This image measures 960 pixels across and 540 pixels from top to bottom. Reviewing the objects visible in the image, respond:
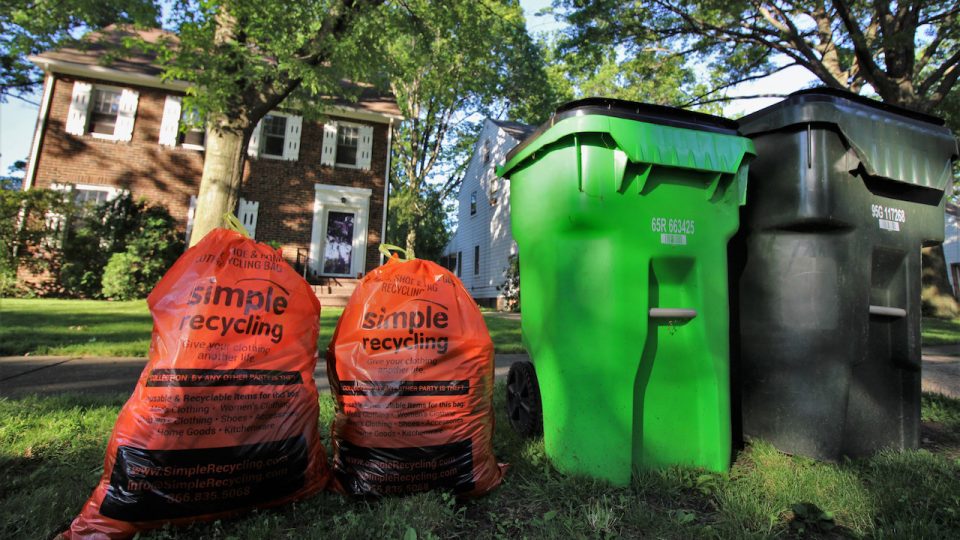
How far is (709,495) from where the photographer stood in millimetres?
1768

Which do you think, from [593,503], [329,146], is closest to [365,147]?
[329,146]

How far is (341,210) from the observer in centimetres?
1332

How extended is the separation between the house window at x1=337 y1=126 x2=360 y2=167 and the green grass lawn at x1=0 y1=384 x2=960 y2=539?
12.3 meters

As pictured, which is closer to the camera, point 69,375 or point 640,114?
point 640,114

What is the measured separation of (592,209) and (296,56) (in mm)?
6362

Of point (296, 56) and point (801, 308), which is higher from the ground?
point (296, 56)

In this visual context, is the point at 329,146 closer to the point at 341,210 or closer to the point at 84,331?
the point at 341,210

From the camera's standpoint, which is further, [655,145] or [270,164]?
[270,164]

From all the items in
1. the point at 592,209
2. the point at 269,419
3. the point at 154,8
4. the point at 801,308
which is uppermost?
the point at 154,8

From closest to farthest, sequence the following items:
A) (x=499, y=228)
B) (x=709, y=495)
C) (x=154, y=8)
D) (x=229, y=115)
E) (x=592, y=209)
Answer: (x=709, y=495) < (x=592, y=209) < (x=229, y=115) < (x=154, y=8) < (x=499, y=228)

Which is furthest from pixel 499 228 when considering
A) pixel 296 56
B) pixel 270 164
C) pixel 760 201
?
pixel 760 201

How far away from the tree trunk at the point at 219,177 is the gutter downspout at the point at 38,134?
8616 millimetres

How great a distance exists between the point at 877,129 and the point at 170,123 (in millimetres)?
14854

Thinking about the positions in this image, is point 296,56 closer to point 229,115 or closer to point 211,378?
point 229,115
